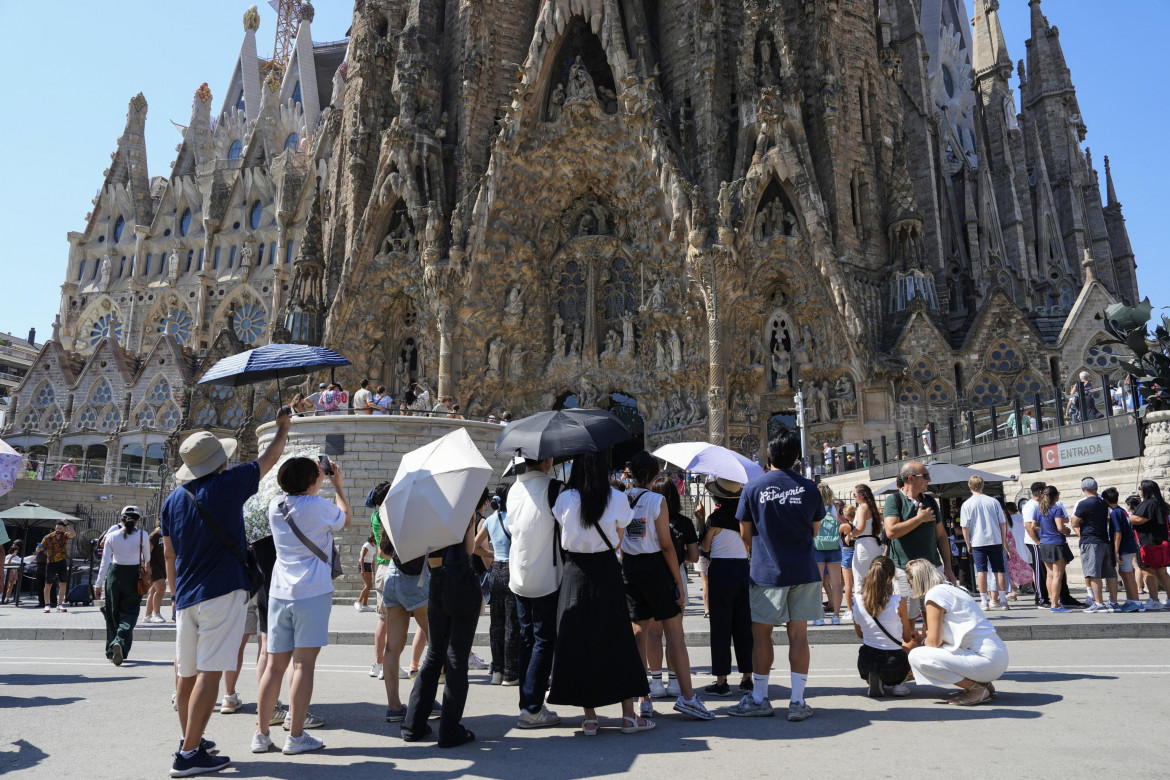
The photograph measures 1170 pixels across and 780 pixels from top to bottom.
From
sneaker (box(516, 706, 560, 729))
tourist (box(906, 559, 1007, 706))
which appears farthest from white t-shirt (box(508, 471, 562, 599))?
tourist (box(906, 559, 1007, 706))

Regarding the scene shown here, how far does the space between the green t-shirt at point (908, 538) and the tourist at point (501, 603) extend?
3026 mm

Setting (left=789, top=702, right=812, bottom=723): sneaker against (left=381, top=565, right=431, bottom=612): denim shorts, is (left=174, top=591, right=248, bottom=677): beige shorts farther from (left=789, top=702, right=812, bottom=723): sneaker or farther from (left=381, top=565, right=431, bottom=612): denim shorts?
(left=789, top=702, right=812, bottom=723): sneaker

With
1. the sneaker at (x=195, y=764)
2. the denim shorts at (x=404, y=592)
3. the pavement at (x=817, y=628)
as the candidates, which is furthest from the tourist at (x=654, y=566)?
the pavement at (x=817, y=628)

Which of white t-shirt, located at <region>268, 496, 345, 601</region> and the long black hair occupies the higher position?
the long black hair

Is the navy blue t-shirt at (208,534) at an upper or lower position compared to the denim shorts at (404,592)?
upper

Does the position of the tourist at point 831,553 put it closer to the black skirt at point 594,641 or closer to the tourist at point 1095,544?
the tourist at point 1095,544

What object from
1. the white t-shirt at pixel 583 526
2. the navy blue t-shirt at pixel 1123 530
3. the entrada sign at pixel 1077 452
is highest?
the entrada sign at pixel 1077 452

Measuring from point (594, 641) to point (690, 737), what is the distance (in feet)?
2.49

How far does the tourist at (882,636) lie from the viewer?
5.66 m

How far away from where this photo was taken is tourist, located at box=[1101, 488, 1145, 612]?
10094mm

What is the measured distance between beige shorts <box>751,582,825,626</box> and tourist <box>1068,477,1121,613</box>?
6.43m

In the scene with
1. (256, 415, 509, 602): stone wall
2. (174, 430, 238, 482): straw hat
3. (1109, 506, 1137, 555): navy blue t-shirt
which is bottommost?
(1109, 506, 1137, 555): navy blue t-shirt

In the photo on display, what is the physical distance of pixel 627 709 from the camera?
16.2 feet

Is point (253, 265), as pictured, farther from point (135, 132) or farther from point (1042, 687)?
point (1042, 687)
